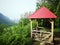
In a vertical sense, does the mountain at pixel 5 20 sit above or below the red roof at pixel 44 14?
below

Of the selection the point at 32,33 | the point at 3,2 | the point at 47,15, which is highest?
the point at 3,2

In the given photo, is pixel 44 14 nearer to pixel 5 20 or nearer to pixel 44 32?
pixel 44 32

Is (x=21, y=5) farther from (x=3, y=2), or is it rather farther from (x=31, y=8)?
(x=3, y=2)

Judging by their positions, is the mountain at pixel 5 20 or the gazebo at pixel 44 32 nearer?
the gazebo at pixel 44 32

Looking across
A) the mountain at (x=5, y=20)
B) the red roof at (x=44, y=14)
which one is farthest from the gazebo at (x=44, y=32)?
the mountain at (x=5, y=20)

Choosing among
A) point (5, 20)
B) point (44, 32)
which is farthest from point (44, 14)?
point (5, 20)

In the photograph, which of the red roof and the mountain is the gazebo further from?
the mountain

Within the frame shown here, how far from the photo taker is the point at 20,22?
687 inches

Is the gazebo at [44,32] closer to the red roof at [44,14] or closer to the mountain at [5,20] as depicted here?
the red roof at [44,14]

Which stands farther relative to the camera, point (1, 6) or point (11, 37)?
point (1, 6)

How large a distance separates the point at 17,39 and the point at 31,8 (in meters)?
9.47

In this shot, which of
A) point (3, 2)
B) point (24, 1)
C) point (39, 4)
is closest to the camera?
point (3, 2)

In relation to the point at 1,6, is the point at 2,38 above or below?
below

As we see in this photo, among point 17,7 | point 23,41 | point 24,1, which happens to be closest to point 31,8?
point 24,1
